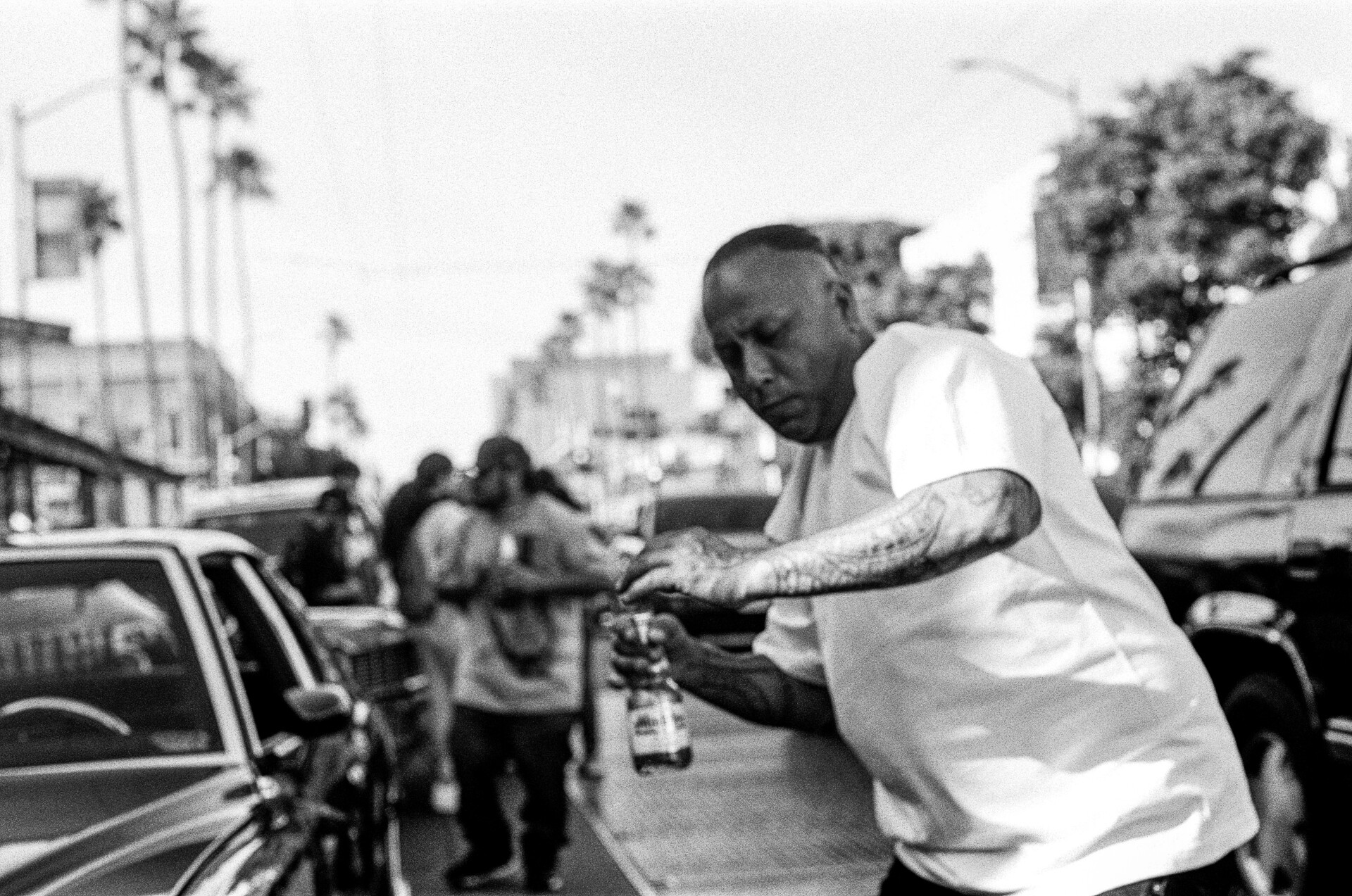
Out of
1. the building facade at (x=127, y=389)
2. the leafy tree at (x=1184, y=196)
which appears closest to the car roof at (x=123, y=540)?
the leafy tree at (x=1184, y=196)

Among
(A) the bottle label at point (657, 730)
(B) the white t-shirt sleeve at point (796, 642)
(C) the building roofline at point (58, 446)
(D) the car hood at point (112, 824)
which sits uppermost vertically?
(C) the building roofline at point (58, 446)

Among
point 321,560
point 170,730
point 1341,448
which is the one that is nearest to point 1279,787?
point 1341,448

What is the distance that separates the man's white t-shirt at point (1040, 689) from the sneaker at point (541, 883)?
5.94 m

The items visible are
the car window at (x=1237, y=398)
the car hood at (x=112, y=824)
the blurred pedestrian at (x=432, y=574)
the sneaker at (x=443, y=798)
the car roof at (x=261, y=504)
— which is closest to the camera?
the car hood at (x=112, y=824)

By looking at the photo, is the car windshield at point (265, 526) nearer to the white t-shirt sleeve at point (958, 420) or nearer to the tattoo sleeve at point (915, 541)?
the white t-shirt sleeve at point (958, 420)

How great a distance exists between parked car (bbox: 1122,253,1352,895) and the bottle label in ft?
9.81

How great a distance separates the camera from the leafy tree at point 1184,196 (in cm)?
3566

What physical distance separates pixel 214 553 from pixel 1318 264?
3.77 meters

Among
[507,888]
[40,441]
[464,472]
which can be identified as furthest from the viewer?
[40,441]

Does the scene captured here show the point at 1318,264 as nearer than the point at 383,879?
No

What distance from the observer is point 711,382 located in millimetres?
Answer: 123500

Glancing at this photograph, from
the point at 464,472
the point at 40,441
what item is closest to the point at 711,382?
the point at 40,441

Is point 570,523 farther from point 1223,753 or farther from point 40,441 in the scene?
point 40,441

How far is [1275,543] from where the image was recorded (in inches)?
256
